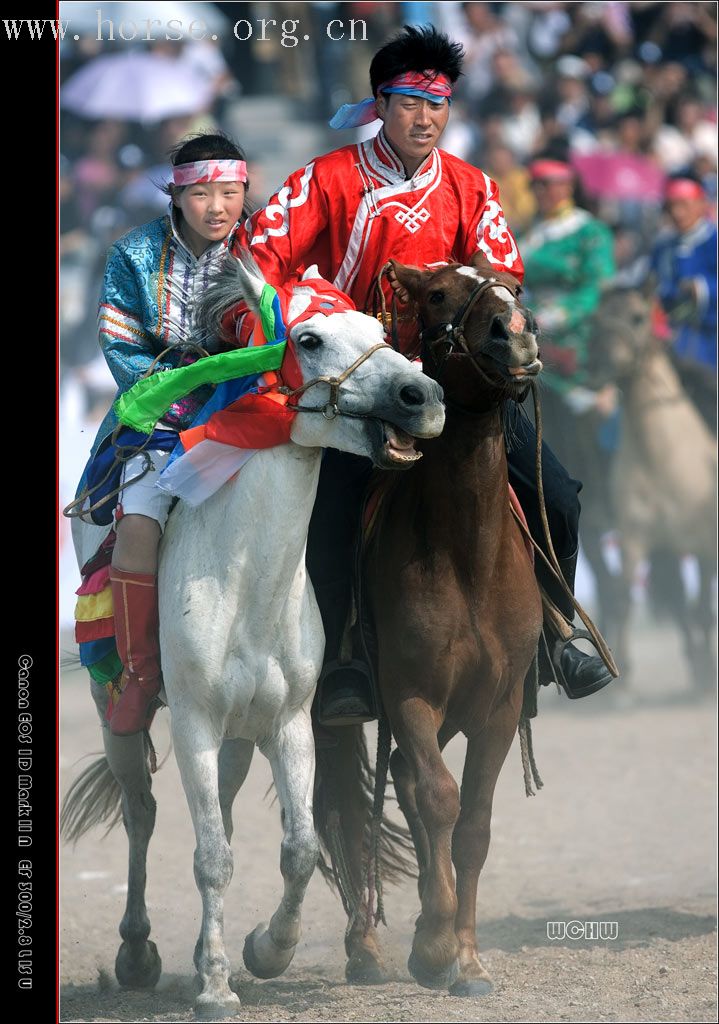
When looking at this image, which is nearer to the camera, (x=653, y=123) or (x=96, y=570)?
(x=96, y=570)

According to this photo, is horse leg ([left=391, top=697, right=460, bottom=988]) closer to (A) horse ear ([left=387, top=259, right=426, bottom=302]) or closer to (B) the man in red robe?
(B) the man in red robe

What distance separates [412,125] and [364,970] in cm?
274

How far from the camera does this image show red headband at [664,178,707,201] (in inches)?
469

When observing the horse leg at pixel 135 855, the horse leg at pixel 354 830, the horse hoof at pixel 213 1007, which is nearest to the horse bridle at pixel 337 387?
the horse leg at pixel 354 830

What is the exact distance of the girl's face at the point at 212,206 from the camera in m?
5.33

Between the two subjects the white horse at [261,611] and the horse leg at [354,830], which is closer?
the white horse at [261,611]

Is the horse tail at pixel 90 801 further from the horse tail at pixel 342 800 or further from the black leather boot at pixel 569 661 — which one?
the black leather boot at pixel 569 661

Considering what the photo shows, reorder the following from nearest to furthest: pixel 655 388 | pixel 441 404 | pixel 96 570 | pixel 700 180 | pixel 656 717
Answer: pixel 441 404 → pixel 96 570 → pixel 656 717 → pixel 655 388 → pixel 700 180

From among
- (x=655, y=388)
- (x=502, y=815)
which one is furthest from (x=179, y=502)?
(x=655, y=388)

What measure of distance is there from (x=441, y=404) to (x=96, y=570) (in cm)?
141

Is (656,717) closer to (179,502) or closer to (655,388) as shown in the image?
(655,388)

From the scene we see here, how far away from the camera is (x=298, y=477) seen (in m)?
4.84

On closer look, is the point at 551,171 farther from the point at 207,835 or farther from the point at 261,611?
the point at 207,835

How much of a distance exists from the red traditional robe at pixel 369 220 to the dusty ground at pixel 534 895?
2.25 m
